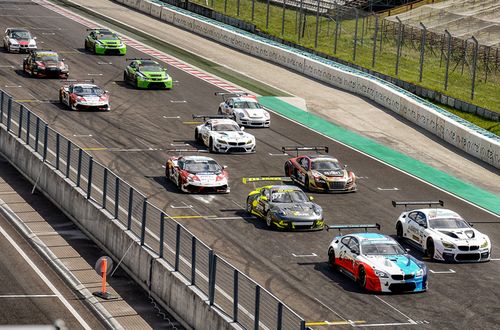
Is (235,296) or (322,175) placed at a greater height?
(235,296)

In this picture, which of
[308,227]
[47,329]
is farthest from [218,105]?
[47,329]

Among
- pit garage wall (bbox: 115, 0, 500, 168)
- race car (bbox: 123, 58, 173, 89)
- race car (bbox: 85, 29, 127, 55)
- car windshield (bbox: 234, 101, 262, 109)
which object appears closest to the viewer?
pit garage wall (bbox: 115, 0, 500, 168)

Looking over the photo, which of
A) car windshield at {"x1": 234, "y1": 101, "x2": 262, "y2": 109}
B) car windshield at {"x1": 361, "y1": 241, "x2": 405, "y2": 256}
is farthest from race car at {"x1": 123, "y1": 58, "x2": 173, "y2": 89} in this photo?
car windshield at {"x1": 361, "y1": 241, "x2": 405, "y2": 256}

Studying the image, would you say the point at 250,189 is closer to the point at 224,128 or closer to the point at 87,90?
the point at 224,128

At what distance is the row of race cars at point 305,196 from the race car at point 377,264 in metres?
0.03

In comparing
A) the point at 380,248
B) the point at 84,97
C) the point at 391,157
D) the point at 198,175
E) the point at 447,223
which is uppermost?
the point at 380,248

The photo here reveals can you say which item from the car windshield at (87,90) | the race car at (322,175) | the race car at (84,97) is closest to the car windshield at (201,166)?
the race car at (322,175)

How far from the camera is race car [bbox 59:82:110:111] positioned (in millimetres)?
54500

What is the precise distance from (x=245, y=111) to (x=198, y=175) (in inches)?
512

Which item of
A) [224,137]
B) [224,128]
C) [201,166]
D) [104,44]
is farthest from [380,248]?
[104,44]

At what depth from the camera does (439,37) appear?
69.5 metres

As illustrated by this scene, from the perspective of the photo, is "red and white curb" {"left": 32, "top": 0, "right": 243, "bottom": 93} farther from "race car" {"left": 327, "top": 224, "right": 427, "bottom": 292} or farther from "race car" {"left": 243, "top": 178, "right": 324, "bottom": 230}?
"race car" {"left": 327, "top": 224, "right": 427, "bottom": 292}

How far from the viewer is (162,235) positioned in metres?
29.5

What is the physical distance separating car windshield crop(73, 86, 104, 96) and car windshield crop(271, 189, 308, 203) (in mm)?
18682
